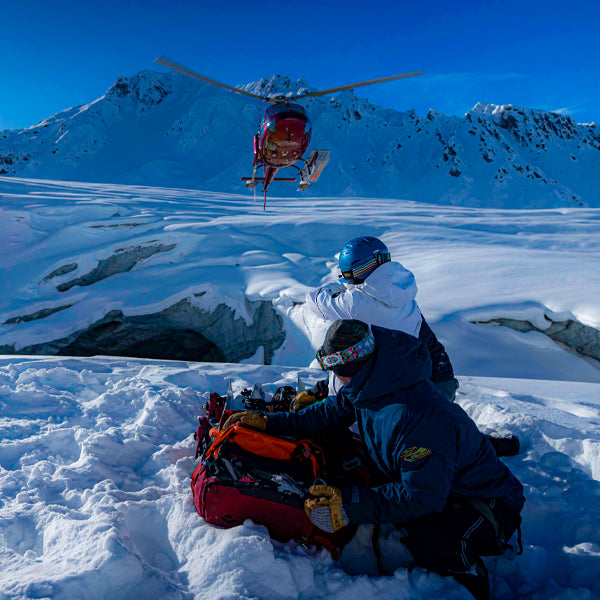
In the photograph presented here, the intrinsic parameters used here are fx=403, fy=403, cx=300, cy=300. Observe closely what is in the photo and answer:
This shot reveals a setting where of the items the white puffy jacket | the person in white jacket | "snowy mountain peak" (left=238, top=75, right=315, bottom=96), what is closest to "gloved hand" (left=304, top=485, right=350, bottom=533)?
the person in white jacket

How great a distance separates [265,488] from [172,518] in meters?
0.57

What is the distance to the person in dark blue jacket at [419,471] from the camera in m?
1.64

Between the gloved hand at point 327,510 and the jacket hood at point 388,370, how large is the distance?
425 mm

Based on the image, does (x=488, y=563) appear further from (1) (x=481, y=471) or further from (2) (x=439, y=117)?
(2) (x=439, y=117)

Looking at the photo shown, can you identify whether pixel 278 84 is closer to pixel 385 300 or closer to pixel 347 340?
pixel 385 300

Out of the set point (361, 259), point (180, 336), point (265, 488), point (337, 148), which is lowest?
point (180, 336)

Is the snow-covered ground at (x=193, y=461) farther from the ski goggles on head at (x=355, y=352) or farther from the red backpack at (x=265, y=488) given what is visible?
the ski goggles on head at (x=355, y=352)

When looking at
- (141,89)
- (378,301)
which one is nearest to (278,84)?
(141,89)

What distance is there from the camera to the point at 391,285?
276 cm

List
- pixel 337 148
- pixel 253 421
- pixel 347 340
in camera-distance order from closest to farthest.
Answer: pixel 347 340 → pixel 253 421 → pixel 337 148

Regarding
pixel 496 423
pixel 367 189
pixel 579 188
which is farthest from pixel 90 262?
pixel 579 188

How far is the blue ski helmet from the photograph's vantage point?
304 centimetres

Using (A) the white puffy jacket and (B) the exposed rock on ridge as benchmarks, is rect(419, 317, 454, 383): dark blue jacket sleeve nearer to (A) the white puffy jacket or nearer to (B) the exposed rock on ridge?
(A) the white puffy jacket

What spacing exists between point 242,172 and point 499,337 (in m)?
53.6
